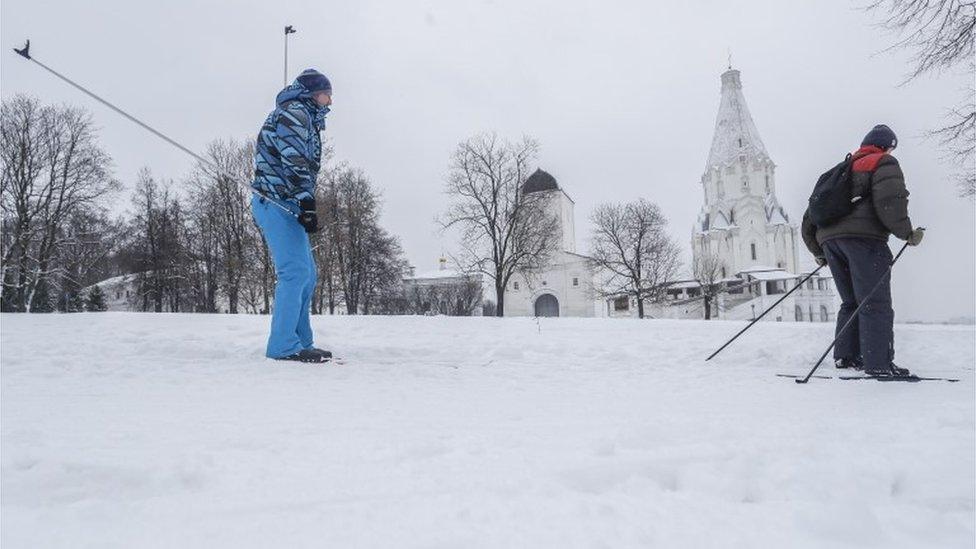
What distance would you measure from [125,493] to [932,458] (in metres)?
2.60

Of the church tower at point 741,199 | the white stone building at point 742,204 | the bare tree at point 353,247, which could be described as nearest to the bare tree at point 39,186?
the bare tree at point 353,247

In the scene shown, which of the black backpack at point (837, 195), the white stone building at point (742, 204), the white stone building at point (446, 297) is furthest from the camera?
the white stone building at point (742, 204)

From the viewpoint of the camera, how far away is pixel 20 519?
140 cm

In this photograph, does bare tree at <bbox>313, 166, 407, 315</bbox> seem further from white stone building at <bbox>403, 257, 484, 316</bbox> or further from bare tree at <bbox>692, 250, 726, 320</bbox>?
bare tree at <bbox>692, 250, 726, 320</bbox>

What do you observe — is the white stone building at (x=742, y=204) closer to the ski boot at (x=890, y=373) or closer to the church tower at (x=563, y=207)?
the church tower at (x=563, y=207)

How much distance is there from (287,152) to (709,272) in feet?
202

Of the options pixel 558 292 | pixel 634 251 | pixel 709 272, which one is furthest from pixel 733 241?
pixel 634 251

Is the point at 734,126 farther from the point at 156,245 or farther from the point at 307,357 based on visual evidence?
the point at 307,357

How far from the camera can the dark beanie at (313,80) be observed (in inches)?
189

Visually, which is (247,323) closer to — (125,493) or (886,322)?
(125,493)

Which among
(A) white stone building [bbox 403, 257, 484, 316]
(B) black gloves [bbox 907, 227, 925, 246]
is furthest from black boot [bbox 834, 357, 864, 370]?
(A) white stone building [bbox 403, 257, 484, 316]

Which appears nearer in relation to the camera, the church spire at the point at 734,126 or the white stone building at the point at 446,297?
the white stone building at the point at 446,297

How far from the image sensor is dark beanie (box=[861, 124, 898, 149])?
174 inches

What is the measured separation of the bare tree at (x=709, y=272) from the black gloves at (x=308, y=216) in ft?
151
